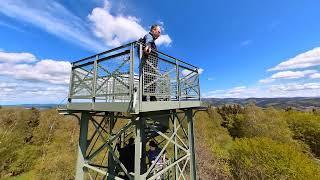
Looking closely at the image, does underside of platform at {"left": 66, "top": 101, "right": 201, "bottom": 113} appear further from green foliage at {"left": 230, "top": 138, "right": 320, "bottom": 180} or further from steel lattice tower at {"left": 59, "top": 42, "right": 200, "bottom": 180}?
green foliage at {"left": 230, "top": 138, "right": 320, "bottom": 180}

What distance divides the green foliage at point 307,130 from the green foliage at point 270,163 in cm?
1772

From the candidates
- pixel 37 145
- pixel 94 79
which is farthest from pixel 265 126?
pixel 37 145

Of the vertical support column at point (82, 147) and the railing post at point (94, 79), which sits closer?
the railing post at point (94, 79)

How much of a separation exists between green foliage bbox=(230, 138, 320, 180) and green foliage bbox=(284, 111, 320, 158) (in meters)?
17.7

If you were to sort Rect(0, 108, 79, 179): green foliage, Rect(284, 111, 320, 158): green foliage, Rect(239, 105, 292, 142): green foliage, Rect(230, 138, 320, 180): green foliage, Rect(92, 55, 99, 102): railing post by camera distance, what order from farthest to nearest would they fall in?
Rect(284, 111, 320, 158): green foliage < Rect(239, 105, 292, 142): green foliage < Rect(230, 138, 320, 180): green foliage < Rect(0, 108, 79, 179): green foliage < Rect(92, 55, 99, 102): railing post

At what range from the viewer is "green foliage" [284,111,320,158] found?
34.6 m

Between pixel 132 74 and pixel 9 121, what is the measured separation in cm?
3633

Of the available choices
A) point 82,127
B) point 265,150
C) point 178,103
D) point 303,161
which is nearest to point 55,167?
point 82,127

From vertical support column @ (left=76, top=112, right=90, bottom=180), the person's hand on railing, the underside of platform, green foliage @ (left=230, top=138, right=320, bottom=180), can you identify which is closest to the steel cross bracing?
vertical support column @ (left=76, top=112, right=90, bottom=180)

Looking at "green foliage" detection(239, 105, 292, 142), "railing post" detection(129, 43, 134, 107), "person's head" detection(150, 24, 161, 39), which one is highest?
"person's head" detection(150, 24, 161, 39)

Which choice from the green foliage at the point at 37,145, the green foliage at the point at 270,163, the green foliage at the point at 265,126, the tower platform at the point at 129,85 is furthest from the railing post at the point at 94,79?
the green foliage at the point at 265,126

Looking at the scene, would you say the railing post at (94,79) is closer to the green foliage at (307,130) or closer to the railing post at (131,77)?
the railing post at (131,77)

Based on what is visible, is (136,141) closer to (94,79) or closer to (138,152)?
(138,152)

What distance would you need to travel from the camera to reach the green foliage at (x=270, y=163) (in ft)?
59.9
